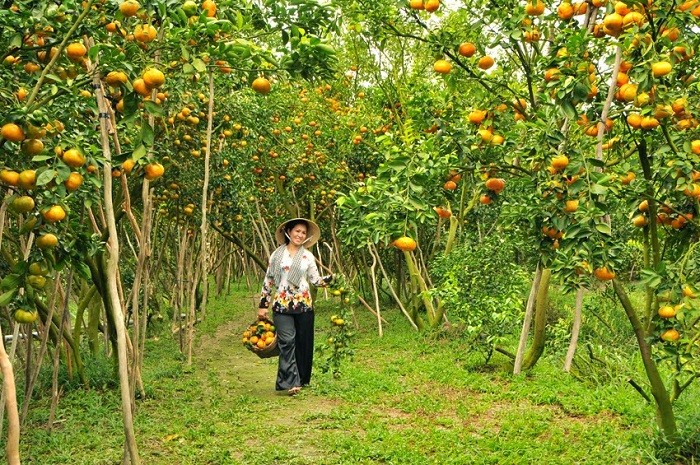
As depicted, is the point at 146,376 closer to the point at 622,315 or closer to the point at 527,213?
the point at 527,213

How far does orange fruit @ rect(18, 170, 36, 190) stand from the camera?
2.32 metres

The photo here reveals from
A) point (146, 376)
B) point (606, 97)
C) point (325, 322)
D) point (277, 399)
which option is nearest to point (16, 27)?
point (606, 97)

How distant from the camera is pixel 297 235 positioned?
601cm

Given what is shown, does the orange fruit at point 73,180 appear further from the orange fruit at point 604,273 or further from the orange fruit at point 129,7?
the orange fruit at point 604,273

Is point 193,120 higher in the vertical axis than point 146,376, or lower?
higher

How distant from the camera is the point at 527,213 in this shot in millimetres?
4016

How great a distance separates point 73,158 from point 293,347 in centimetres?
385

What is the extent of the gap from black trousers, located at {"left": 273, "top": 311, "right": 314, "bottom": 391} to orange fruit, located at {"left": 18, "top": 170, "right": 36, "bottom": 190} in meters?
3.70

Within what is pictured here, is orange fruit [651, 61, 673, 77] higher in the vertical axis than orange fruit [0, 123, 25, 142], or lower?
higher

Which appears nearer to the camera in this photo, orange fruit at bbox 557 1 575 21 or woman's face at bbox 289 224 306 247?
orange fruit at bbox 557 1 575 21

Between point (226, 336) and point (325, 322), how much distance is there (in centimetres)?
180

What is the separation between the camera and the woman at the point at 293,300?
5910 mm

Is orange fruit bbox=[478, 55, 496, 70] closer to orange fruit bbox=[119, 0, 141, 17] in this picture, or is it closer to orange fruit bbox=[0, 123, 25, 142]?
orange fruit bbox=[119, 0, 141, 17]

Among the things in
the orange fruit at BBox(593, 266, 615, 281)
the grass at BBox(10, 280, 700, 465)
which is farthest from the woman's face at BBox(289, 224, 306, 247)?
the orange fruit at BBox(593, 266, 615, 281)
